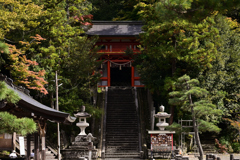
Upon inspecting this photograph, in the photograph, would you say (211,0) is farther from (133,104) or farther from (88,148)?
(133,104)

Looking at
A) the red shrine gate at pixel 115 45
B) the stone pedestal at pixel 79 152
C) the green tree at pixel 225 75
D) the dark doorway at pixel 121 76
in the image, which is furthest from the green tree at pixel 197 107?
the dark doorway at pixel 121 76

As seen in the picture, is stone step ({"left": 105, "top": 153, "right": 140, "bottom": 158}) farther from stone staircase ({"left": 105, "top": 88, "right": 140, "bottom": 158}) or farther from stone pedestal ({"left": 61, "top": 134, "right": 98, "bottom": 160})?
stone pedestal ({"left": 61, "top": 134, "right": 98, "bottom": 160})

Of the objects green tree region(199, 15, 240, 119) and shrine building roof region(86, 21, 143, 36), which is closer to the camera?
green tree region(199, 15, 240, 119)

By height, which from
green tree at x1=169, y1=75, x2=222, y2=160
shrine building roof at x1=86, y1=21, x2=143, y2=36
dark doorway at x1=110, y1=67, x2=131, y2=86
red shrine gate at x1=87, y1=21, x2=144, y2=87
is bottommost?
green tree at x1=169, y1=75, x2=222, y2=160

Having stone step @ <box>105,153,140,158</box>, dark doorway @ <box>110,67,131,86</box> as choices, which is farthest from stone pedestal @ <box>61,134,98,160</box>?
dark doorway @ <box>110,67,131,86</box>

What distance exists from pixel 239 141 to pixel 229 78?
162 inches

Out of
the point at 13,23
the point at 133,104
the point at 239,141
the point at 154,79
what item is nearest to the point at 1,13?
the point at 13,23

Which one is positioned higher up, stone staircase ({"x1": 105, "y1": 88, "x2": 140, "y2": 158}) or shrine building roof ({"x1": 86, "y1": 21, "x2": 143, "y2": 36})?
shrine building roof ({"x1": 86, "y1": 21, "x2": 143, "y2": 36})

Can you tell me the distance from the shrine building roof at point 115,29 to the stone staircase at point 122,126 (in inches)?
206

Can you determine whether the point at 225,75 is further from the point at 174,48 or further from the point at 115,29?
the point at 115,29

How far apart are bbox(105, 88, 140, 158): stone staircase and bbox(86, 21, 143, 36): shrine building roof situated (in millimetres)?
5224

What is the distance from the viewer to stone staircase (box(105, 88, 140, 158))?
2294 cm

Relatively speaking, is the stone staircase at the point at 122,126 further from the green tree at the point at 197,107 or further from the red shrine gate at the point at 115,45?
the green tree at the point at 197,107

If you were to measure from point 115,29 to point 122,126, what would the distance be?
11538mm
